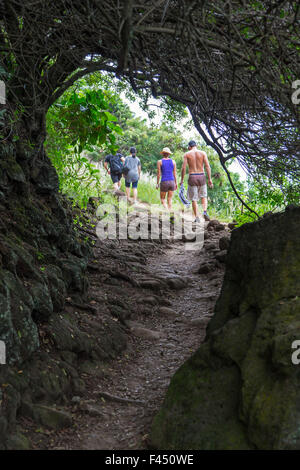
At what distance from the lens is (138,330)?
18.4 feet

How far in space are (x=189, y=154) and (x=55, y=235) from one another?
6669 mm

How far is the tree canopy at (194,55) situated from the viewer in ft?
10.1

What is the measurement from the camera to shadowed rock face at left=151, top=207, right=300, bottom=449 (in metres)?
2.72

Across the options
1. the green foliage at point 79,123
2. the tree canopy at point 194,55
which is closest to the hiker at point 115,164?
the green foliage at point 79,123

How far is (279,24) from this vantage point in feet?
10.6

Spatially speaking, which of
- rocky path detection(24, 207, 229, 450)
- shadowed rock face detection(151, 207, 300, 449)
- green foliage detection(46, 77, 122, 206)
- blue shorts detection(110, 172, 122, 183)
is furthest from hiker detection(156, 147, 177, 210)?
shadowed rock face detection(151, 207, 300, 449)

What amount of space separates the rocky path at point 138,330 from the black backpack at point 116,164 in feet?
16.2

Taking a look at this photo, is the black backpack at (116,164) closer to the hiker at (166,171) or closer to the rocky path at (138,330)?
the hiker at (166,171)

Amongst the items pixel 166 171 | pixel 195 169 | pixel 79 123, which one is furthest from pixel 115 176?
pixel 79 123

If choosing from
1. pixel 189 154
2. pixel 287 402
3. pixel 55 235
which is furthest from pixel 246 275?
pixel 189 154

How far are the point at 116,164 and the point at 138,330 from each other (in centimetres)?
968

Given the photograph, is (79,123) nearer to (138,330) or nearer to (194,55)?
(194,55)

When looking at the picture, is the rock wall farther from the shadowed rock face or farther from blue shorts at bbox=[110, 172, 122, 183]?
blue shorts at bbox=[110, 172, 122, 183]
